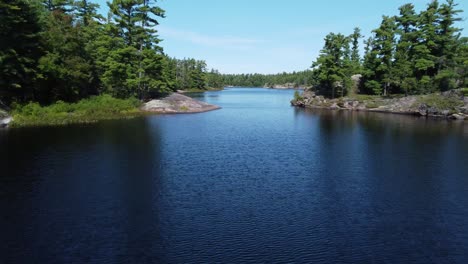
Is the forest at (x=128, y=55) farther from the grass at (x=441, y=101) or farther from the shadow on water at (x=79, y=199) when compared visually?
the shadow on water at (x=79, y=199)

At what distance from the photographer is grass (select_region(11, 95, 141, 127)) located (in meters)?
48.2

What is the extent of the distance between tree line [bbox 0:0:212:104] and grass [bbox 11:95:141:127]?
9.60 feet

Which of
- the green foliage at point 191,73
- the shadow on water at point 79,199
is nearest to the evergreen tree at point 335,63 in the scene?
the shadow on water at point 79,199

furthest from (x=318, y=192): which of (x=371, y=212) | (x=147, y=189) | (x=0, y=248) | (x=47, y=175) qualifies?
(x=47, y=175)

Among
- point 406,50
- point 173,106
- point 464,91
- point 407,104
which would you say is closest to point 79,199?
point 173,106

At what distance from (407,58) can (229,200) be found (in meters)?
77.4

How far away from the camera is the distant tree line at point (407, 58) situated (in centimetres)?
7631

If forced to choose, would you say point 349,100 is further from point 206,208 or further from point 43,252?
point 43,252

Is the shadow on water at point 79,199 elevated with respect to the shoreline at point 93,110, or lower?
lower

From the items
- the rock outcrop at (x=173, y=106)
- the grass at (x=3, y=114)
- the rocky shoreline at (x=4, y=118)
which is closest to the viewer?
the rocky shoreline at (x=4, y=118)

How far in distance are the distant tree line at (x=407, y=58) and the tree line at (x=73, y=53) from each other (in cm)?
4393

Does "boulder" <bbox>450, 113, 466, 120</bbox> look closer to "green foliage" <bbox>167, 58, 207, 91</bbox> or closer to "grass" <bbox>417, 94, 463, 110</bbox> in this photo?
"grass" <bbox>417, 94, 463, 110</bbox>

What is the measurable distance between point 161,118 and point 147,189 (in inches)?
1490

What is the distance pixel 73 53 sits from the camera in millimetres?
58844
